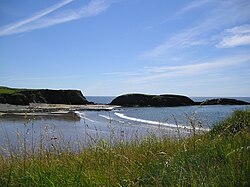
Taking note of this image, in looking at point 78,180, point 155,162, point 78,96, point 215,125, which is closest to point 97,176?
point 78,180

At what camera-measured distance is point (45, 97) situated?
253 ft

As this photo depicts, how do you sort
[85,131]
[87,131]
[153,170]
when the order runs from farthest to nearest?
[87,131] < [85,131] < [153,170]

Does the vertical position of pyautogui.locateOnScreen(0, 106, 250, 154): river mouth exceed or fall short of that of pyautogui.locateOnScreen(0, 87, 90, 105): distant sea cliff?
it falls short

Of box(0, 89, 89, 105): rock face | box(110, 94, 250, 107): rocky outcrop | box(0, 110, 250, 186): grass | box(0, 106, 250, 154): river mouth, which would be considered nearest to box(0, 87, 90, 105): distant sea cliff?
box(0, 89, 89, 105): rock face

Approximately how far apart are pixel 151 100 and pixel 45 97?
26429 millimetres

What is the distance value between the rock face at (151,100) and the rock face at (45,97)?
440 inches

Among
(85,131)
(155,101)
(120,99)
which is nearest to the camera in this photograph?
(85,131)

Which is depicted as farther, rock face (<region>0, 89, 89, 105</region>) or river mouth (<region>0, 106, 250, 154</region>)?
rock face (<region>0, 89, 89, 105</region>)

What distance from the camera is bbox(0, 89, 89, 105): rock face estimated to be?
6325 cm

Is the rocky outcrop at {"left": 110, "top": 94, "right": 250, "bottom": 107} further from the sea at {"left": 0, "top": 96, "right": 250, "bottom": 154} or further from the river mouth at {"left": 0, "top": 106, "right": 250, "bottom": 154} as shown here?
the sea at {"left": 0, "top": 96, "right": 250, "bottom": 154}

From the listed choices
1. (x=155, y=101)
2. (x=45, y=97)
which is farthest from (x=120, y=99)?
(x=45, y=97)

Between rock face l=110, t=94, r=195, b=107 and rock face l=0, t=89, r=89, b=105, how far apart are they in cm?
1118

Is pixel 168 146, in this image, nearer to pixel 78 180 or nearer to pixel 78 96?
pixel 78 180

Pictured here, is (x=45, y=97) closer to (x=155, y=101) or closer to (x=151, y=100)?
(x=151, y=100)
